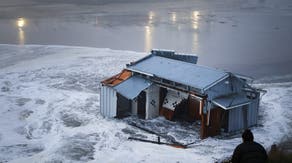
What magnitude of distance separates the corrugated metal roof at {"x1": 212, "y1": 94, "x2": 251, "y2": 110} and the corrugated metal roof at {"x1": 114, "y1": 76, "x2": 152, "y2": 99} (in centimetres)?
354

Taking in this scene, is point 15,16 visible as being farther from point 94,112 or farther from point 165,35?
point 94,112

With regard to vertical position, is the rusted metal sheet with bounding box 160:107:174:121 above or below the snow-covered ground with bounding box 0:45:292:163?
above

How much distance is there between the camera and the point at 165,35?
4088cm

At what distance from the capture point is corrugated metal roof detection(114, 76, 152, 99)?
1847cm

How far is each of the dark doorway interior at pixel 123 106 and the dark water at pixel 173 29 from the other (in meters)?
11.1

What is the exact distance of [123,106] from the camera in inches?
792

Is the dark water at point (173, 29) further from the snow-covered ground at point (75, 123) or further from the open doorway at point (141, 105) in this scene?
the open doorway at point (141, 105)

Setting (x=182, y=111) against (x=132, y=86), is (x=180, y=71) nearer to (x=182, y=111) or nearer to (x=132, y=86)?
(x=182, y=111)

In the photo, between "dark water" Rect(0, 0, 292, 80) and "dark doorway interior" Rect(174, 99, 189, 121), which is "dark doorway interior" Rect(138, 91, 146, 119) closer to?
"dark doorway interior" Rect(174, 99, 189, 121)

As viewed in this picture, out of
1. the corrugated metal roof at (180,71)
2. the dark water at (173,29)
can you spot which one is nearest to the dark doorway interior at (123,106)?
the corrugated metal roof at (180,71)

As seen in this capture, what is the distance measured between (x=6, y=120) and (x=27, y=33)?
2460cm

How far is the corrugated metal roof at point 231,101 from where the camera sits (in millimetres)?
16312

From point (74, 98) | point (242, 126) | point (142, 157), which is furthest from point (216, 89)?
point (74, 98)


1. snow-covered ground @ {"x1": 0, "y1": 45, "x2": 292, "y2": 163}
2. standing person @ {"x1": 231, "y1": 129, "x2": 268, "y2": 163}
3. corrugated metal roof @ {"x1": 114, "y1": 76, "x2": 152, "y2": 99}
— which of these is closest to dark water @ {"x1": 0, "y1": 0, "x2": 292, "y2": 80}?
snow-covered ground @ {"x1": 0, "y1": 45, "x2": 292, "y2": 163}
